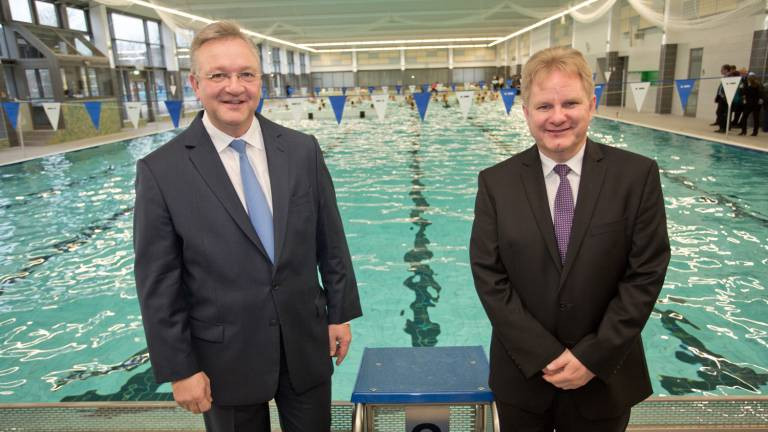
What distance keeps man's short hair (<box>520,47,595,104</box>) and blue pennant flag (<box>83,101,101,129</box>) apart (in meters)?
12.8

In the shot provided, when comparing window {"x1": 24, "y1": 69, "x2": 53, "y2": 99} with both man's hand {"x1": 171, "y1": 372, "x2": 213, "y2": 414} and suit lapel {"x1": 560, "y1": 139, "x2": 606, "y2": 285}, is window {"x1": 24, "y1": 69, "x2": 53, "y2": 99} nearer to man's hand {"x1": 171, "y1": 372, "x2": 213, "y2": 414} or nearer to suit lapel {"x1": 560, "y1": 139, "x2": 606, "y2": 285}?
man's hand {"x1": 171, "y1": 372, "x2": 213, "y2": 414}

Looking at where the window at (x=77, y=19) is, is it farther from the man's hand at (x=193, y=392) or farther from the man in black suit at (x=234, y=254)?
the man's hand at (x=193, y=392)

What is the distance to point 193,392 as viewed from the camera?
1.25 metres

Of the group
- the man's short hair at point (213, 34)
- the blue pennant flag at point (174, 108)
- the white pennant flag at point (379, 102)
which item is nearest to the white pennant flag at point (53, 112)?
the blue pennant flag at point (174, 108)

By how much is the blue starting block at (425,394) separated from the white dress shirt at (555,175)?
539 mm

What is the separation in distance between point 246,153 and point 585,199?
822 mm

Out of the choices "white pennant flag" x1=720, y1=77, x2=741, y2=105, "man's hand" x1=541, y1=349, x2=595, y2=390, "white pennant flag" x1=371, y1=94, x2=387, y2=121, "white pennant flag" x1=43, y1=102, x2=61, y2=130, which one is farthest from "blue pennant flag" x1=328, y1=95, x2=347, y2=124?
"man's hand" x1=541, y1=349, x2=595, y2=390

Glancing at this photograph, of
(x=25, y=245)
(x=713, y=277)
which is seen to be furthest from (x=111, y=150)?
(x=713, y=277)

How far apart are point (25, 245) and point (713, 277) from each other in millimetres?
5945

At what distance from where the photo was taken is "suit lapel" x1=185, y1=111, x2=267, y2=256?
47.8 inches

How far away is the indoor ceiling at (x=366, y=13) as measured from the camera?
50.4ft

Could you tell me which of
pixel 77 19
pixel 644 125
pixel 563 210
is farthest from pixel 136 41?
pixel 563 210

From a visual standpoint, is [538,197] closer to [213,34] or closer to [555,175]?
[555,175]

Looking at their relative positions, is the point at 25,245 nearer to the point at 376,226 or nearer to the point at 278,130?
the point at 376,226
